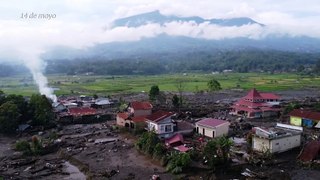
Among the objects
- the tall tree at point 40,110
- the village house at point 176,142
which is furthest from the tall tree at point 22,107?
the village house at point 176,142

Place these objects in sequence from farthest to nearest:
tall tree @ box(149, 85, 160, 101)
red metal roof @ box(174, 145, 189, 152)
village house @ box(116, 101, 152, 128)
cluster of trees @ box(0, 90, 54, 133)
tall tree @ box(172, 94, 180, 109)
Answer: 1. tall tree @ box(149, 85, 160, 101)
2. tall tree @ box(172, 94, 180, 109)
3. cluster of trees @ box(0, 90, 54, 133)
4. village house @ box(116, 101, 152, 128)
5. red metal roof @ box(174, 145, 189, 152)

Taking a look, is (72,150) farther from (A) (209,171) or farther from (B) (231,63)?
(B) (231,63)

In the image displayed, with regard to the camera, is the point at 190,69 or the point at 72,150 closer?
the point at 72,150

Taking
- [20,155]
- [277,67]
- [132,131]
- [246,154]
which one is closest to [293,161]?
[246,154]

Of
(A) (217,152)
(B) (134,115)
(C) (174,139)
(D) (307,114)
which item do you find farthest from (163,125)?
(D) (307,114)

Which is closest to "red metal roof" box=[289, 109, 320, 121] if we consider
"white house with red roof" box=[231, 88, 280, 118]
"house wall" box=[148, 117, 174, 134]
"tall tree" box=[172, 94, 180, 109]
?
"white house with red roof" box=[231, 88, 280, 118]

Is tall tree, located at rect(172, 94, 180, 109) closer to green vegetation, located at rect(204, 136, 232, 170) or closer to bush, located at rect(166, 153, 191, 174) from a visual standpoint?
bush, located at rect(166, 153, 191, 174)
